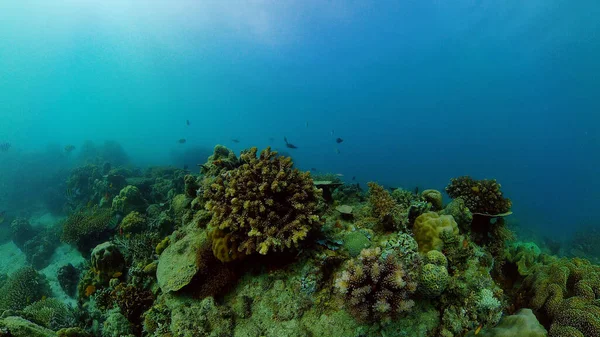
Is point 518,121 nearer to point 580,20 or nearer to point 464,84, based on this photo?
point 464,84

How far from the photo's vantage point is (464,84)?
12006 centimetres

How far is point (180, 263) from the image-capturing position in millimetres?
5062

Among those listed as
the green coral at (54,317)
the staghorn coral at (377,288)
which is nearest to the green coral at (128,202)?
the green coral at (54,317)

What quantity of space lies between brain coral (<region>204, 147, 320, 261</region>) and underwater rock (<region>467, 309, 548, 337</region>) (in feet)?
9.63

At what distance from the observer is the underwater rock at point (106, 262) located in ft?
21.5

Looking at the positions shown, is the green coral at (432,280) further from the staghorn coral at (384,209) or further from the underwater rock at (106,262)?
the underwater rock at (106,262)

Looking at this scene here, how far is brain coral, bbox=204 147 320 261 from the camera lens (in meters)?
4.40

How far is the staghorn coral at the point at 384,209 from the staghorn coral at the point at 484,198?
88.6 inches

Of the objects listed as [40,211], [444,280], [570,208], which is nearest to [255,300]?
[444,280]

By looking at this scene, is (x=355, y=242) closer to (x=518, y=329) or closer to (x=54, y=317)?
(x=518, y=329)

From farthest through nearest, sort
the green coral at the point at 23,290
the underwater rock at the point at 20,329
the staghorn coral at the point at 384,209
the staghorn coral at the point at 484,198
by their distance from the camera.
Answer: the green coral at the point at 23,290 → the staghorn coral at the point at 484,198 → the staghorn coral at the point at 384,209 → the underwater rock at the point at 20,329

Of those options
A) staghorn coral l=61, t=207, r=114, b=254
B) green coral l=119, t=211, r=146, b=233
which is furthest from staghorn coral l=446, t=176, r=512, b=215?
staghorn coral l=61, t=207, r=114, b=254

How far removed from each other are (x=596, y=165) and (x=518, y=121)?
35332 mm

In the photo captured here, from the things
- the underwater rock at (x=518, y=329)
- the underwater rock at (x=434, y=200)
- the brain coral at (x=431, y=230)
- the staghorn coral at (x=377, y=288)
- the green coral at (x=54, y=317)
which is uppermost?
the underwater rock at (x=434, y=200)
